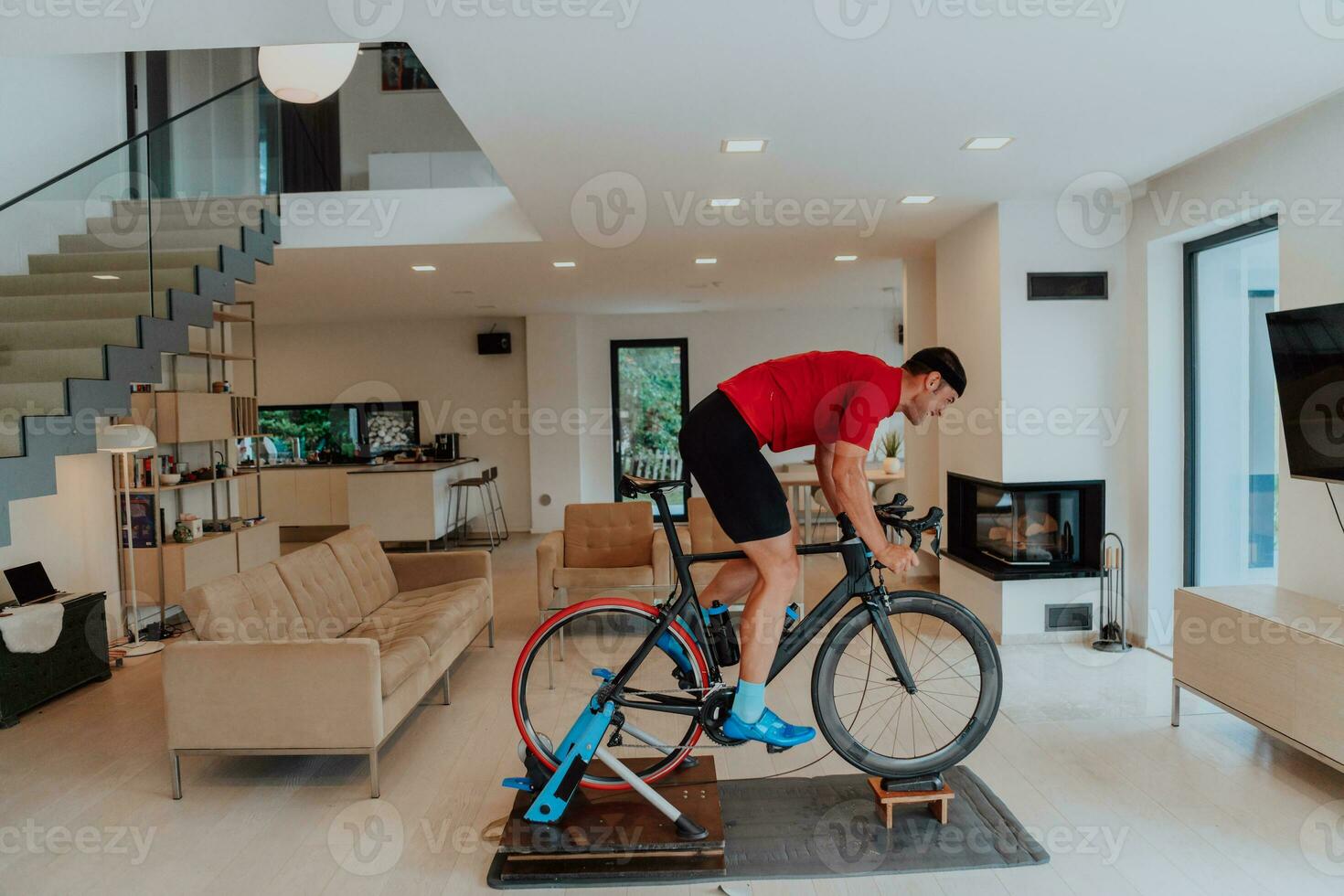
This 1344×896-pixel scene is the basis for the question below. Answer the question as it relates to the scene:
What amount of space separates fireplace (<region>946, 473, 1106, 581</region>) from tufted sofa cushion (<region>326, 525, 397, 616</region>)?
11.2 ft

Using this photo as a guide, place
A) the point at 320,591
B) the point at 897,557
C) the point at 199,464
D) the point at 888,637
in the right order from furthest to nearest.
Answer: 1. the point at 199,464
2. the point at 320,591
3. the point at 888,637
4. the point at 897,557

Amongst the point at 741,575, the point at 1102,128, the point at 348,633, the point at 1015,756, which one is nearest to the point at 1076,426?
the point at 1102,128

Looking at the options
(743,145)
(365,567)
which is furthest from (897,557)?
(365,567)

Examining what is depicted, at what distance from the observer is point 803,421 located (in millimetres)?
2732

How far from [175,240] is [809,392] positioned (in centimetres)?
400

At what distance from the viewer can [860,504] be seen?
2600mm

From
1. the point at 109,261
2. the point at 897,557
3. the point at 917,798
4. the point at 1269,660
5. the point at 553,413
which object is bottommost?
the point at 917,798

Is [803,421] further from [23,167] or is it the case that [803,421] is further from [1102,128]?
[23,167]

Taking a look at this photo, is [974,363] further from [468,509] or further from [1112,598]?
[468,509]

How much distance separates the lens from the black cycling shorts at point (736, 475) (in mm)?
2693

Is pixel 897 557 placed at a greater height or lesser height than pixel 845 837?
greater

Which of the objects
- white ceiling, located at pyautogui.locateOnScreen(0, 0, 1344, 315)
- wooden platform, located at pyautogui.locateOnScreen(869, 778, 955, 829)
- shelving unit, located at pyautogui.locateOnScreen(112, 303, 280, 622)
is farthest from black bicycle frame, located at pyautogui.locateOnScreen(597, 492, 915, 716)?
shelving unit, located at pyautogui.locateOnScreen(112, 303, 280, 622)

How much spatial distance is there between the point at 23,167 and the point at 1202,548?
7126 mm

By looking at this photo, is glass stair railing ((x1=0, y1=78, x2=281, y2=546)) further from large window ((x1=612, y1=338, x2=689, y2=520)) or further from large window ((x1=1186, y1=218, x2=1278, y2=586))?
large window ((x1=612, y1=338, x2=689, y2=520))
